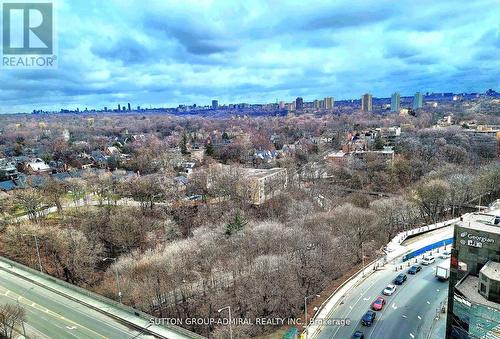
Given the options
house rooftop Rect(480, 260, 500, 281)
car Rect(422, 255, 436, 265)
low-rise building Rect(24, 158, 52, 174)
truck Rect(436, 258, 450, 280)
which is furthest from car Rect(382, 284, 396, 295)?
low-rise building Rect(24, 158, 52, 174)

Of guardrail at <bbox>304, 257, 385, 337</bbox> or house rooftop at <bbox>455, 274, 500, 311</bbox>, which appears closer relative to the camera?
house rooftop at <bbox>455, 274, 500, 311</bbox>

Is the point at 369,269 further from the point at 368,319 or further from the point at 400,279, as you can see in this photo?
the point at 368,319

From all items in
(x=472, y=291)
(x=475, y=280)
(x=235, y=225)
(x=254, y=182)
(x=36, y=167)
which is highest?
(x=36, y=167)

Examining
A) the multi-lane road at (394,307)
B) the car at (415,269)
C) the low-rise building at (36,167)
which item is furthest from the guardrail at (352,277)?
the low-rise building at (36,167)

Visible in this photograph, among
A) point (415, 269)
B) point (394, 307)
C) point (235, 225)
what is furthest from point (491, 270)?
point (235, 225)

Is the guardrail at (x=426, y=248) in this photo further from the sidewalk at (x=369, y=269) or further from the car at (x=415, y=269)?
the car at (x=415, y=269)

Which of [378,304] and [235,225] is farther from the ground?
[235,225]

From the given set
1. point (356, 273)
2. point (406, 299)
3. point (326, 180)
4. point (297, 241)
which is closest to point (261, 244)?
point (297, 241)

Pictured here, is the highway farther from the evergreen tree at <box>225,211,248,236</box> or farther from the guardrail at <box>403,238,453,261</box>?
the guardrail at <box>403,238,453,261</box>
